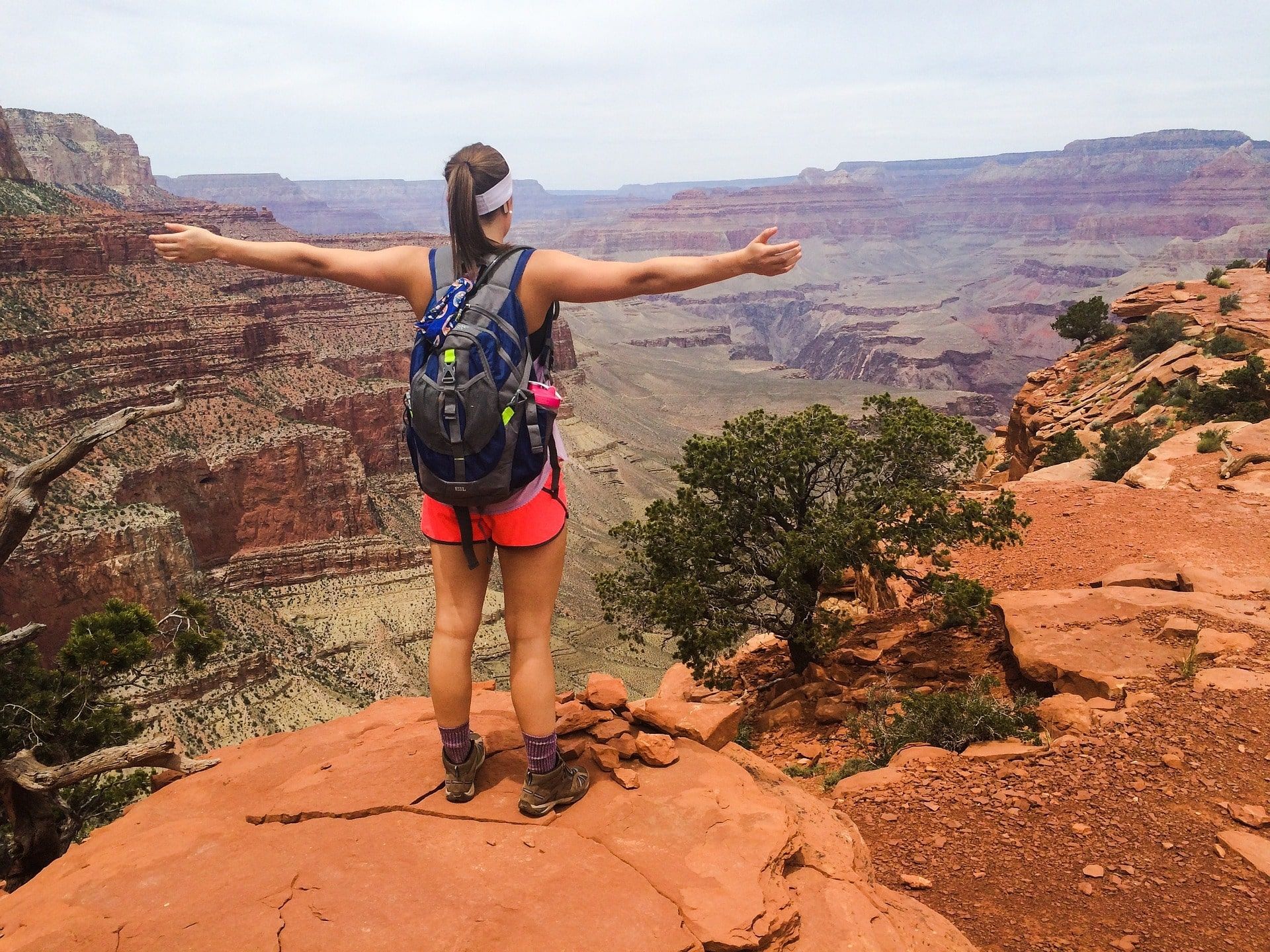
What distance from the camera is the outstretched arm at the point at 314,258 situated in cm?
447

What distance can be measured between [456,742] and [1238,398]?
1737 cm

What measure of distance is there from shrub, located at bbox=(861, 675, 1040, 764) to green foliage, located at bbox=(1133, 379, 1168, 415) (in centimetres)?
1464

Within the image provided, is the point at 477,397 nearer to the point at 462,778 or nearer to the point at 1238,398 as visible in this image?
the point at 462,778

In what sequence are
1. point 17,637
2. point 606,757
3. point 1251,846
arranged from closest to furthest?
point 1251,846, point 606,757, point 17,637

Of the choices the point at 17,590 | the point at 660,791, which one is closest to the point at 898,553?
the point at 660,791

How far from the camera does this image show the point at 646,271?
4.05 meters

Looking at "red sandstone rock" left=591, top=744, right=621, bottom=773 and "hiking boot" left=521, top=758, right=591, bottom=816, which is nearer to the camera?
"hiking boot" left=521, top=758, right=591, bottom=816

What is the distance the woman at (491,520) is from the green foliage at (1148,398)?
18.6 m

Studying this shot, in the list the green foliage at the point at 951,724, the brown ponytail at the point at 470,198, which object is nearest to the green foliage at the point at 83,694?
the brown ponytail at the point at 470,198

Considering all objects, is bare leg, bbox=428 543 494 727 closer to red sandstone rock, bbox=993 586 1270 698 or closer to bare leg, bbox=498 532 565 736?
bare leg, bbox=498 532 565 736

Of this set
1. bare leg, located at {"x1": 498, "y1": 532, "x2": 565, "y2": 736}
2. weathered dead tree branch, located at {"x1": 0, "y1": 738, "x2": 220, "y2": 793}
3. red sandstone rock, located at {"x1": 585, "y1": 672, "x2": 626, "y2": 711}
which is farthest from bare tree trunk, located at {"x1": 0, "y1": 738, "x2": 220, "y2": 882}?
bare leg, located at {"x1": 498, "y1": 532, "x2": 565, "y2": 736}

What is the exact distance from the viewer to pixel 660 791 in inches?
186

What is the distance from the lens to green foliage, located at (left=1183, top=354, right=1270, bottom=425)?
1583 cm

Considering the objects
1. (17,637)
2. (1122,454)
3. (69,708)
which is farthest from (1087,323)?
(17,637)
